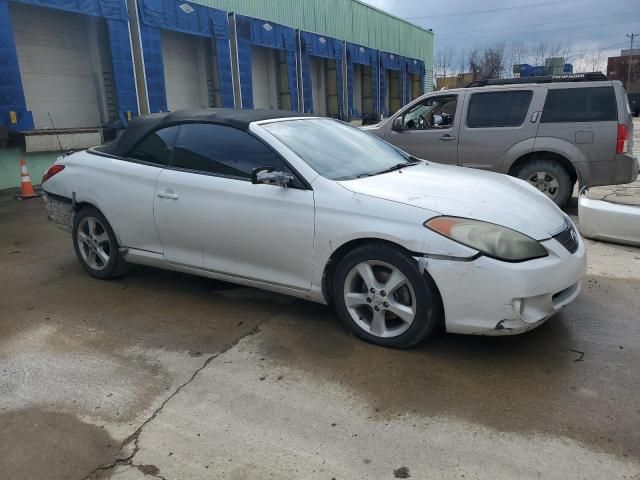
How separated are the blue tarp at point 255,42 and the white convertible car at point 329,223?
14268 millimetres

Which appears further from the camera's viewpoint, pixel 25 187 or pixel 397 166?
pixel 25 187

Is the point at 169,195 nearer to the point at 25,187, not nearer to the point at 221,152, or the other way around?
the point at 221,152

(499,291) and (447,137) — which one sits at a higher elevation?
(447,137)

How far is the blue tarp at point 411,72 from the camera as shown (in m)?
33.4

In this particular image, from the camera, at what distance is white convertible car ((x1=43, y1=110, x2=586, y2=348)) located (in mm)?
3172

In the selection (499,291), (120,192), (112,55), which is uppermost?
(112,55)

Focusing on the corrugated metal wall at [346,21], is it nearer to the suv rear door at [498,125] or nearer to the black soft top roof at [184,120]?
the suv rear door at [498,125]

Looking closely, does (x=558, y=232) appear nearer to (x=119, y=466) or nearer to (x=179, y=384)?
(x=179, y=384)

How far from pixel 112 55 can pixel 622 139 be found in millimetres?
11652

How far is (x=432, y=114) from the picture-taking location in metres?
8.43

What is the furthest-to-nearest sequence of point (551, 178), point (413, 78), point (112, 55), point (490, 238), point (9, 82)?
1. point (413, 78)
2. point (112, 55)
3. point (9, 82)
4. point (551, 178)
5. point (490, 238)

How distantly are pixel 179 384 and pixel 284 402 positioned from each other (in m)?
0.67

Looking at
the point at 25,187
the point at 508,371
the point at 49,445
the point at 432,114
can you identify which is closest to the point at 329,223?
the point at 508,371

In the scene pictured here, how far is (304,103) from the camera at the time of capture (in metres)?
22.4
